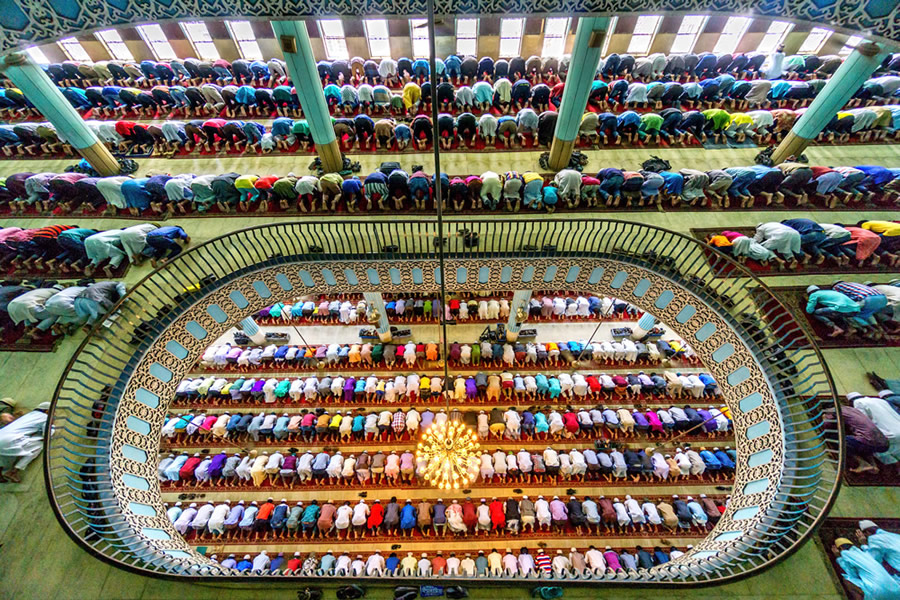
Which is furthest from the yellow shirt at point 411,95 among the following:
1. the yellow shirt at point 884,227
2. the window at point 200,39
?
the yellow shirt at point 884,227

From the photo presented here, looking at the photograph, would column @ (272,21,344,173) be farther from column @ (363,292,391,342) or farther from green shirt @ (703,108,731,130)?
green shirt @ (703,108,731,130)

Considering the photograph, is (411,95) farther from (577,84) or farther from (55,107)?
(55,107)

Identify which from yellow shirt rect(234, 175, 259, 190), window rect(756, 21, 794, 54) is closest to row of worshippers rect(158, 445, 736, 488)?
yellow shirt rect(234, 175, 259, 190)

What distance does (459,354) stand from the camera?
906cm

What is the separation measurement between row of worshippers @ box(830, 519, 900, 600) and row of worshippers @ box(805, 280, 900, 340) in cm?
324

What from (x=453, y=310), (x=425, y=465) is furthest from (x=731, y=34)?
(x=425, y=465)

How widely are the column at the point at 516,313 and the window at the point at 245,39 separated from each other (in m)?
13.9

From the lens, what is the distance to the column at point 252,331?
913 centimetres

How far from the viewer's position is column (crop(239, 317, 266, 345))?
9.13m

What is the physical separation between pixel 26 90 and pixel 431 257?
8.49 m

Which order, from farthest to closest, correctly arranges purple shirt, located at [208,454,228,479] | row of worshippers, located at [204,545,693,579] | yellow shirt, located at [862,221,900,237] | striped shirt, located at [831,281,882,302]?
purple shirt, located at [208,454,228,479] → yellow shirt, located at [862,221,900,237] → row of worshippers, located at [204,545,693,579] → striped shirt, located at [831,281,882,302]

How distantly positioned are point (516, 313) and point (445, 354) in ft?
15.3

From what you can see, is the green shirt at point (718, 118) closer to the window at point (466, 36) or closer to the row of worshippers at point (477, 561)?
the window at point (466, 36)

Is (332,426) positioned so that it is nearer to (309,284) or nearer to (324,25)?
(309,284)
